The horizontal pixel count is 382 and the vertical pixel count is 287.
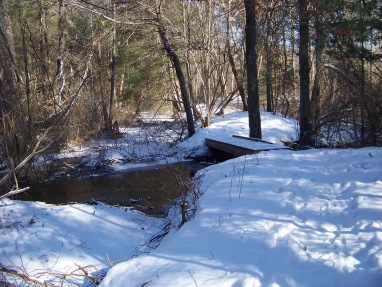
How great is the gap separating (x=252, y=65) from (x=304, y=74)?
233 cm

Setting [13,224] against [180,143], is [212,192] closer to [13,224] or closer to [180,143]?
[13,224]

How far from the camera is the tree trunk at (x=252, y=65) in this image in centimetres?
1195

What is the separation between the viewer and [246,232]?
15.0 feet

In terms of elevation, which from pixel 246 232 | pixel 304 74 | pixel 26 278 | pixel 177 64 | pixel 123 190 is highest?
pixel 177 64

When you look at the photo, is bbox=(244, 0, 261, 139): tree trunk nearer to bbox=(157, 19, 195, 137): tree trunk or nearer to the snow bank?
bbox=(157, 19, 195, 137): tree trunk

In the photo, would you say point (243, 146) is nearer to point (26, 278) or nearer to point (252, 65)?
point (252, 65)

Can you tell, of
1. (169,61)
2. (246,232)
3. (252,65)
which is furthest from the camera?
(169,61)

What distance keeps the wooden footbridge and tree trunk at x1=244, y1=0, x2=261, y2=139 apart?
63 centimetres

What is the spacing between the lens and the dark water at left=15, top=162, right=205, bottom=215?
9477mm

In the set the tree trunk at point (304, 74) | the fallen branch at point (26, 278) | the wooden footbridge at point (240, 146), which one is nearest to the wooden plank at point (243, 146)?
the wooden footbridge at point (240, 146)

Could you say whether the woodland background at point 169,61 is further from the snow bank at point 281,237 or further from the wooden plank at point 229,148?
the snow bank at point 281,237

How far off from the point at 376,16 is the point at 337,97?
3534 millimetres

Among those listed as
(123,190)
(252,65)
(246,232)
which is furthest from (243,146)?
(246,232)

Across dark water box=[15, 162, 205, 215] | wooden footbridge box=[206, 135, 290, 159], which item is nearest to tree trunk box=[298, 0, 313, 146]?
wooden footbridge box=[206, 135, 290, 159]
